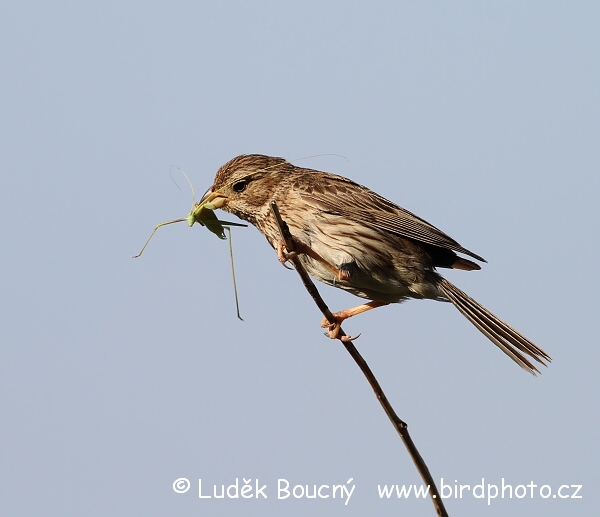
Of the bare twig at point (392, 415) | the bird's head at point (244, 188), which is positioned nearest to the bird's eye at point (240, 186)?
the bird's head at point (244, 188)

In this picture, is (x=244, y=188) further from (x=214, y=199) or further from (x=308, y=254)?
(x=308, y=254)

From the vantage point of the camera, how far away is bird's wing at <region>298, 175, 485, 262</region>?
7.65m

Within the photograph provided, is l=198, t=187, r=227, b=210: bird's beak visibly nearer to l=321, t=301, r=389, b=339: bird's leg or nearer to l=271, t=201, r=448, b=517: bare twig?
l=321, t=301, r=389, b=339: bird's leg

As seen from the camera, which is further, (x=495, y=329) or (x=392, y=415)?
(x=495, y=329)

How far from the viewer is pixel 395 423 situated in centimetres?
473

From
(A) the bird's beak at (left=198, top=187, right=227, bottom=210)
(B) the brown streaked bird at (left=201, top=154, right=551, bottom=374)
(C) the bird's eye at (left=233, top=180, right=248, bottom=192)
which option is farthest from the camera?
(C) the bird's eye at (left=233, top=180, right=248, bottom=192)

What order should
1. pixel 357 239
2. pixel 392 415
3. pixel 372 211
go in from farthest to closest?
pixel 372 211 → pixel 357 239 → pixel 392 415

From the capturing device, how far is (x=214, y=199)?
26.3ft

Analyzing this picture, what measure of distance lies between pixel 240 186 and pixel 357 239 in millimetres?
1269

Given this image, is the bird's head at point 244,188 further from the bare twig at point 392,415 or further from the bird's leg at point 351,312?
the bare twig at point 392,415

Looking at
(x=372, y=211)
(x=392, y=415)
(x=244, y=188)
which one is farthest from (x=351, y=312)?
(x=392, y=415)

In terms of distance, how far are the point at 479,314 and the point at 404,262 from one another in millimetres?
735

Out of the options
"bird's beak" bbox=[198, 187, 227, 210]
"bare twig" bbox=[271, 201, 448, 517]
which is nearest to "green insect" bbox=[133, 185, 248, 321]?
"bird's beak" bbox=[198, 187, 227, 210]

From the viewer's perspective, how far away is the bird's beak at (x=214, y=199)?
791 centimetres
